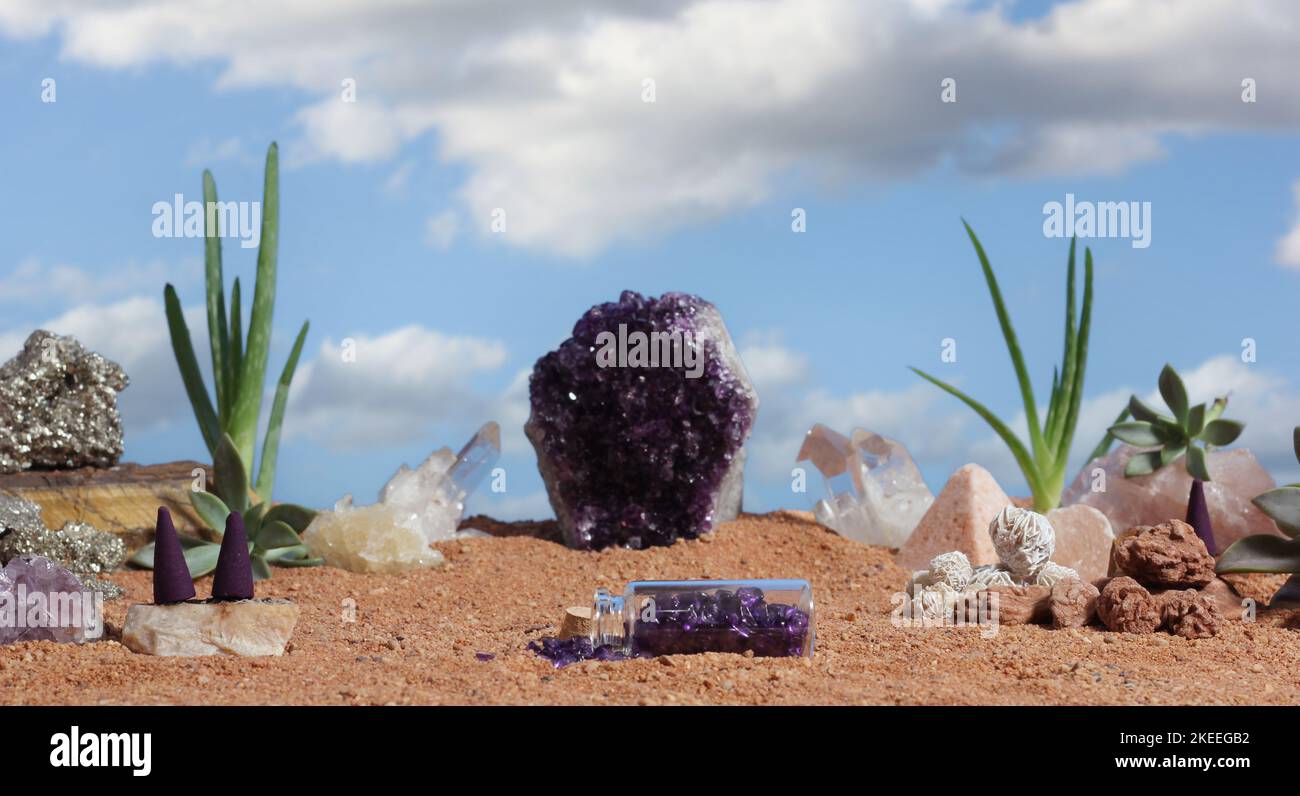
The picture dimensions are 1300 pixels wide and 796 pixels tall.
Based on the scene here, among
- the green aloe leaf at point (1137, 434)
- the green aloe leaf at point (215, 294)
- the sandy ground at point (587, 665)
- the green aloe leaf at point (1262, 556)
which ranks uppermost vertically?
the green aloe leaf at point (215, 294)

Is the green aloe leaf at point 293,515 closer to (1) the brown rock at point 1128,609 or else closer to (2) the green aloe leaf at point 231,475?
(2) the green aloe leaf at point 231,475

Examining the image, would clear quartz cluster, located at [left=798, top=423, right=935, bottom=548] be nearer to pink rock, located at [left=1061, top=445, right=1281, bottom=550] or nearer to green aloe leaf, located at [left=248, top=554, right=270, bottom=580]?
pink rock, located at [left=1061, top=445, right=1281, bottom=550]

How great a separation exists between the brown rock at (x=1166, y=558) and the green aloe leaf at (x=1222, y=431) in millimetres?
1640

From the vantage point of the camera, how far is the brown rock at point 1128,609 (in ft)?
15.6

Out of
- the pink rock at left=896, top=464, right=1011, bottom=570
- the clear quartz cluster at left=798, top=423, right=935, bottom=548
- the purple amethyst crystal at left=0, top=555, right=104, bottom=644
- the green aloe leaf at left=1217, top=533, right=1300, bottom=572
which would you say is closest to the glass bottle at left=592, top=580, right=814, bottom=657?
the purple amethyst crystal at left=0, top=555, right=104, bottom=644

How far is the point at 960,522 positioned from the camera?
6793 millimetres

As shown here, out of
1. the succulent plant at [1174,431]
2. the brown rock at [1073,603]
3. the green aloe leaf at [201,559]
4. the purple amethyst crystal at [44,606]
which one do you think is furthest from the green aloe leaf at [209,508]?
the succulent plant at [1174,431]

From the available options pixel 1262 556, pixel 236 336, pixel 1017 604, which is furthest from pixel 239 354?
pixel 1262 556

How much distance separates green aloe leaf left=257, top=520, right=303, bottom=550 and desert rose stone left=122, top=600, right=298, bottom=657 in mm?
2129

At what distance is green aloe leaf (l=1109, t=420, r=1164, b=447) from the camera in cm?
666

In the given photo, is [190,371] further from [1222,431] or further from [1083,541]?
[1222,431]

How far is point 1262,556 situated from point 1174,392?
5.05 feet
